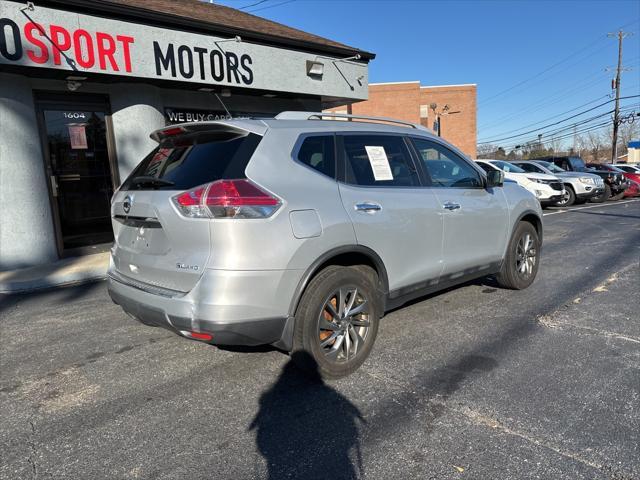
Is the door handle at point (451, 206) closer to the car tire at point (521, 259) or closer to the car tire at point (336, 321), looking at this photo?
the car tire at point (336, 321)

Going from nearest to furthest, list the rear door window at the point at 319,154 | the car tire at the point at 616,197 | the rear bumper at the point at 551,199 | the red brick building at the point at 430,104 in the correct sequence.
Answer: the rear door window at the point at 319,154 < the rear bumper at the point at 551,199 < the car tire at the point at 616,197 < the red brick building at the point at 430,104

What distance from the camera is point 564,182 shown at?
15859 mm

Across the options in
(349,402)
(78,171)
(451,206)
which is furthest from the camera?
(78,171)

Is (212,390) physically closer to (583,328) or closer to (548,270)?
(583,328)

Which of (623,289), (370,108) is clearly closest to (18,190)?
(623,289)

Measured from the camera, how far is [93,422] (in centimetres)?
289

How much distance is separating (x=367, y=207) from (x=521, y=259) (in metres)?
2.88

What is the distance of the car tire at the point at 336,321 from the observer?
10.1 ft

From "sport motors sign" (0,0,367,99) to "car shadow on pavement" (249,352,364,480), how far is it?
245 inches

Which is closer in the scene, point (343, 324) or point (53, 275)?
point (343, 324)

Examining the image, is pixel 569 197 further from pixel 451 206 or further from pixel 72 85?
pixel 72 85

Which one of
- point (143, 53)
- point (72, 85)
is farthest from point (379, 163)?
point (72, 85)

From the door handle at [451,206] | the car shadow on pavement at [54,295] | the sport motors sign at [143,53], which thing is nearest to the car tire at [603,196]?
the sport motors sign at [143,53]

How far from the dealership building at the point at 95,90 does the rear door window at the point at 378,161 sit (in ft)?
17.6
